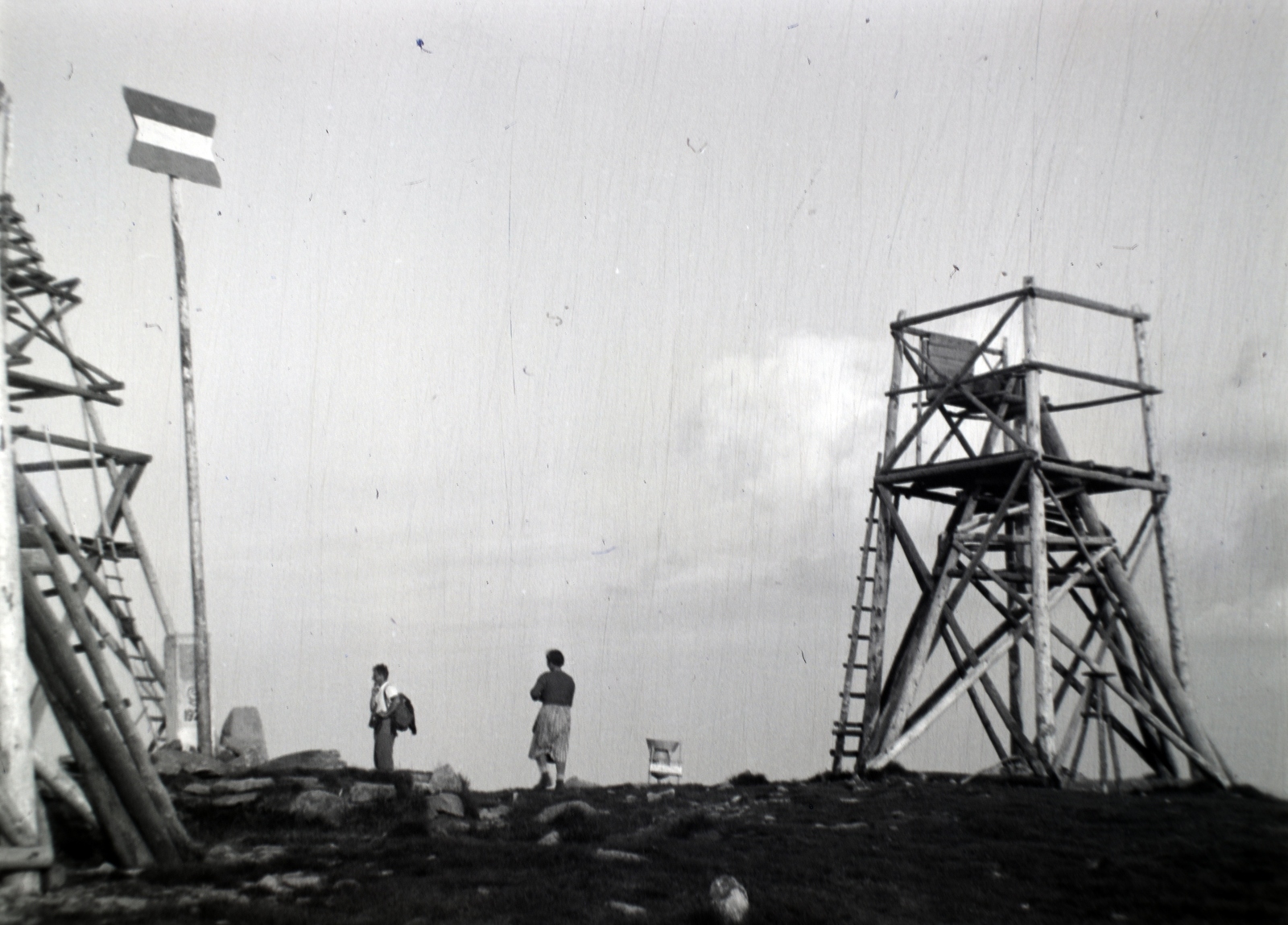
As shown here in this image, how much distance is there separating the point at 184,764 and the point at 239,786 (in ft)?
6.25

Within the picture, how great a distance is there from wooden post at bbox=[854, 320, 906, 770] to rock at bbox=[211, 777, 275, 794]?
802 centimetres

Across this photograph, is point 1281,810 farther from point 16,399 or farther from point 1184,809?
point 16,399

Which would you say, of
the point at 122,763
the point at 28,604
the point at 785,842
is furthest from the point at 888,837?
the point at 28,604

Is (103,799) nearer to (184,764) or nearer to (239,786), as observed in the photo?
(239,786)

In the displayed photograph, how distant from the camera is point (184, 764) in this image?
1388 centimetres

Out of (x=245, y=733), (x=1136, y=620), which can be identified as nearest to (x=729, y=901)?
(x=1136, y=620)

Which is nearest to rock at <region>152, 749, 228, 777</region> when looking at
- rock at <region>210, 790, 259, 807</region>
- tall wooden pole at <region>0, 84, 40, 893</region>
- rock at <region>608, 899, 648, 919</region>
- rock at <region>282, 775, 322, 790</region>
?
rock at <region>282, 775, 322, 790</region>

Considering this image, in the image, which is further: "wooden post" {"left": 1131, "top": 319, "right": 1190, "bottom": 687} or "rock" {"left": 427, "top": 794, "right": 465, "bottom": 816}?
"wooden post" {"left": 1131, "top": 319, "right": 1190, "bottom": 687}

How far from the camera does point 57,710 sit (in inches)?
347

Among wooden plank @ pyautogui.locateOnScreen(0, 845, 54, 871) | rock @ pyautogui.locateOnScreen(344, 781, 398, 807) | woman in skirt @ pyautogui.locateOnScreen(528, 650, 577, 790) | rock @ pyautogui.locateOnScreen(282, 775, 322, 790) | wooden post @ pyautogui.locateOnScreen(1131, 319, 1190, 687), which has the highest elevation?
wooden post @ pyautogui.locateOnScreen(1131, 319, 1190, 687)

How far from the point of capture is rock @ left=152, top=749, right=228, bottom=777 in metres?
13.4

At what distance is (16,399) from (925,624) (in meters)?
12.5

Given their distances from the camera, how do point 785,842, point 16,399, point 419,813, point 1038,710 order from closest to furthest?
point 785,842 → point 419,813 → point 1038,710 → point 16,399

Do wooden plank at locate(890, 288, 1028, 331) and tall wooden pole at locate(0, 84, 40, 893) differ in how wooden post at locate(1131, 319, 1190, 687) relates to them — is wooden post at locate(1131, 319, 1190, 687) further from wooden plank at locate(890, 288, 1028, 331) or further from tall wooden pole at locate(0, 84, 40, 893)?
tall wooden pole at locate(0, 84, 40, 893)
